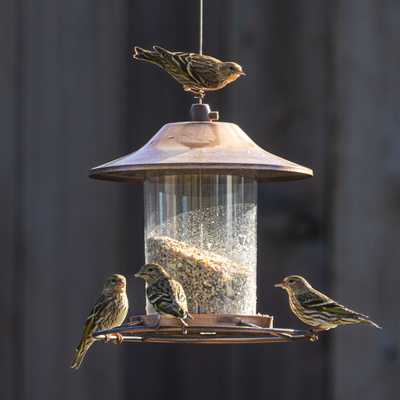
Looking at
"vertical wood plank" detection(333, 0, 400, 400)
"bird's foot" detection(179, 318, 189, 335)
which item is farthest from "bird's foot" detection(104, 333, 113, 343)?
"vertical wood plank" detection(333, 0, 400, 400)

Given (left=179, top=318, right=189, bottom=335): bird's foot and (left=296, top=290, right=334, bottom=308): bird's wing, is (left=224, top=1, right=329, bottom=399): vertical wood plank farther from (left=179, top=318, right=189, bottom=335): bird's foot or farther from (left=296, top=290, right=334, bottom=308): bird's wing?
(left=179, top=318, right=189, bottom=335): bird's foot

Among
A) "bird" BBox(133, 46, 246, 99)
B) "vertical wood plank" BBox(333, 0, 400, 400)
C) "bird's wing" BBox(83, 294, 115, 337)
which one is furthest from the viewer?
"vertical wood plank" BBox(333, 0, 400, 400)

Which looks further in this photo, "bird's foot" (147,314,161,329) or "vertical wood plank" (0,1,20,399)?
"vertical wood plank" (0,1,20,399)

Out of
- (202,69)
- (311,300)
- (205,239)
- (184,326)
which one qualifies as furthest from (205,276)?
(202,69)

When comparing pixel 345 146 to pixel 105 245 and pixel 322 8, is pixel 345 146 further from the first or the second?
pixel 105 245

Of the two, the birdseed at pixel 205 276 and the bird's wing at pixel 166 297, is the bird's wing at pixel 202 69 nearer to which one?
the birdseed at pixel 205 276

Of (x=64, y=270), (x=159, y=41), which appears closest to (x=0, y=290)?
(x=64, y=270)

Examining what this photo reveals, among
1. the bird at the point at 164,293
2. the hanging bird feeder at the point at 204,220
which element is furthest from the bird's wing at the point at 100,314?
the bird at the point at 164,293

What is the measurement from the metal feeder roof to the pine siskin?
51 centimetres

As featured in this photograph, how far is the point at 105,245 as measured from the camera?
24.3ft

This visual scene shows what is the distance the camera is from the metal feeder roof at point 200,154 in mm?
5848

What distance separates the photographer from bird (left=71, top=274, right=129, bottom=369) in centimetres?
661

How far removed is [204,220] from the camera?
626 cm

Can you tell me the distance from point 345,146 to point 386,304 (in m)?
0.65
